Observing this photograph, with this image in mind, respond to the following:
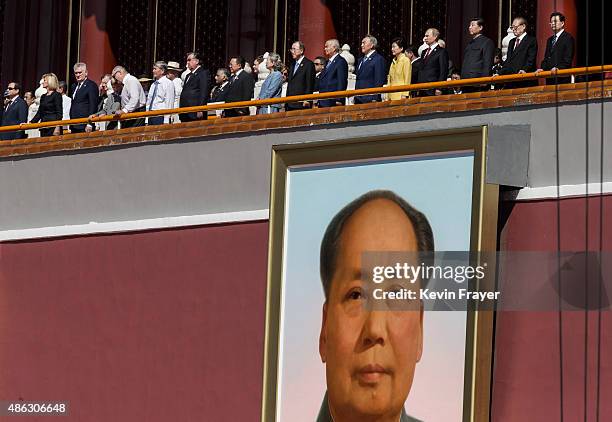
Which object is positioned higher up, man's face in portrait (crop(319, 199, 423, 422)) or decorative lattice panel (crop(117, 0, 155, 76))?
decorative lattice panel (crop(117, 0, 155, 76))

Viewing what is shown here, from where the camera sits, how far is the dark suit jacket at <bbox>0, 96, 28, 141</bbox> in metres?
25.7

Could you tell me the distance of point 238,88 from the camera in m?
23.6

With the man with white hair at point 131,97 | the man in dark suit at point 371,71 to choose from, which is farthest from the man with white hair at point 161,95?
the man in dark suit at point 371,71

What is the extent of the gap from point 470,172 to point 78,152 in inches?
228

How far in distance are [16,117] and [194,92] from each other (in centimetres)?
290

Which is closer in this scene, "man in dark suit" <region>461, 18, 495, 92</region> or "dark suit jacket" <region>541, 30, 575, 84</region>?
"dark suit jacket" <region>541, 30, 575, 84</region>

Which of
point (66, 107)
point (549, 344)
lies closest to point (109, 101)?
point (66, 107)

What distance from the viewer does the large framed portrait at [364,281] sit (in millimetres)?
20266

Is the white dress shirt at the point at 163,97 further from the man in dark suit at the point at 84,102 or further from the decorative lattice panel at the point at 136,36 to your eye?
the decorative lattice panel at the point at 136,36

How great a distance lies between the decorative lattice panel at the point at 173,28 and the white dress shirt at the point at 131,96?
526 centimetres

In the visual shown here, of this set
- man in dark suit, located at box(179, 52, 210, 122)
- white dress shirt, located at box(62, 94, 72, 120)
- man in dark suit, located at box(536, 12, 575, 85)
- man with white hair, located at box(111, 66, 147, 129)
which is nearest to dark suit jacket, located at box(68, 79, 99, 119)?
man with white hair, located at box(111, 66, 147, 129)

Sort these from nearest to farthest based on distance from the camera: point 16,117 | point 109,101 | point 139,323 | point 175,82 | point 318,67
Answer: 1. point 139,323
2. point 318,67
3. point 175,82
4. point 109,101
5. point 16,117

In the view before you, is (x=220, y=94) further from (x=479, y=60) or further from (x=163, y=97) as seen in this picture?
(x=479, y=60)

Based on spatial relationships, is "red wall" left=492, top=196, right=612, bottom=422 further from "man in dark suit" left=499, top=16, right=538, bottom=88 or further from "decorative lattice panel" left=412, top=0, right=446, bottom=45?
"decorative lattice panel" left=412, top=0, right=446, bottom=45
